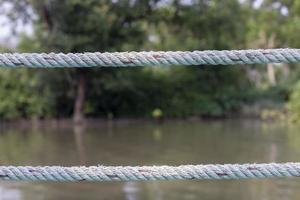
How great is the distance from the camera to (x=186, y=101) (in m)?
19.6

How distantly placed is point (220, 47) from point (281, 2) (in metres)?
6.28

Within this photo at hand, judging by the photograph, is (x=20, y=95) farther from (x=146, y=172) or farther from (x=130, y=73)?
(x=146, y=172)

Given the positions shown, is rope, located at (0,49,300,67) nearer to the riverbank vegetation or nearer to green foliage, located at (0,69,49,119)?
the riverbank vegetation

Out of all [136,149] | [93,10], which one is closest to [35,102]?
[93,10]

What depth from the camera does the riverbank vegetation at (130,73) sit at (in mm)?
16328

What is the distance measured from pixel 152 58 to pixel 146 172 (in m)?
0.27

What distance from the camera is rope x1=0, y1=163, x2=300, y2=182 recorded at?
1373mm

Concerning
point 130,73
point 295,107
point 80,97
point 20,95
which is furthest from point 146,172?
point 130,73

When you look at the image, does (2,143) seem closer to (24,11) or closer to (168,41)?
(24,11)

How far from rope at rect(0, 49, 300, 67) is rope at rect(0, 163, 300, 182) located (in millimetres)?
245

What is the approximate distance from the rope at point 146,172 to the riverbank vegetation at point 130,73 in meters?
14.4

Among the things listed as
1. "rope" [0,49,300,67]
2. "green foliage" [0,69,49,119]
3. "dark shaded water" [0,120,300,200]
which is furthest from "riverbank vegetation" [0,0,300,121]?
"rope" [0,49,300,67]

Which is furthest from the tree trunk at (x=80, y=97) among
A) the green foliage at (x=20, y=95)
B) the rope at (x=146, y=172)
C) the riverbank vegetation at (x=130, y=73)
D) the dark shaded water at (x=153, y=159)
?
the rope at (x=146, y=172)

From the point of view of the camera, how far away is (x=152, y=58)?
4.56 feet
